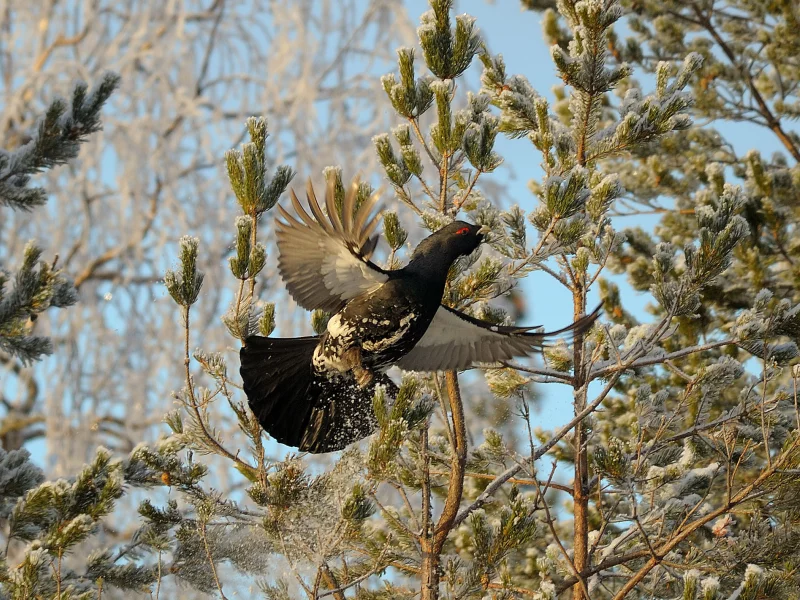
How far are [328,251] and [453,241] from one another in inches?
17.3

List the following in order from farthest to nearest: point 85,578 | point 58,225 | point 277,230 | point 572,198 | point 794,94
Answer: point 58,225
point 794,94
point 85,578
point 277,230
point 572,198

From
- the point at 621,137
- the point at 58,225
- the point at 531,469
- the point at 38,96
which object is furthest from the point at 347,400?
the point at 38,96

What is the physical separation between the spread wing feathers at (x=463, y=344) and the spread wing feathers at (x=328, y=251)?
1.26 feet

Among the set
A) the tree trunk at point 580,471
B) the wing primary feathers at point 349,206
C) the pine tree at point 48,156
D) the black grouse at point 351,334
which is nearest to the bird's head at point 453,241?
the black grouse at point 351,334

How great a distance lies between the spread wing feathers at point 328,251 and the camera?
308 cm

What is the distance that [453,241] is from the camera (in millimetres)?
3285

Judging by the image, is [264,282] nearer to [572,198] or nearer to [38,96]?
[38,96]

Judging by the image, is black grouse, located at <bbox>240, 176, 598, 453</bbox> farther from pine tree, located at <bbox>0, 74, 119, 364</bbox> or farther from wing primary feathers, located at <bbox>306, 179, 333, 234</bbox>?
pine tree, located at <bbox>0, 74, 119, 364</bbox>

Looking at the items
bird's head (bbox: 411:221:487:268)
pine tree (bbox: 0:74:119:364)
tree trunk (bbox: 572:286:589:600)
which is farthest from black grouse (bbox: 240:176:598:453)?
pine tree (bbox: 0:74:119:364)

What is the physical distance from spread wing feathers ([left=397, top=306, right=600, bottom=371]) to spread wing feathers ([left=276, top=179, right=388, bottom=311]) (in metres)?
0.38

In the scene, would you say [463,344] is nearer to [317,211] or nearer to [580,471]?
[580,471]

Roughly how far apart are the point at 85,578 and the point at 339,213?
169cm

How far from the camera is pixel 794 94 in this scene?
6.31m

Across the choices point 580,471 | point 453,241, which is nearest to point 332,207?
point 453,241
